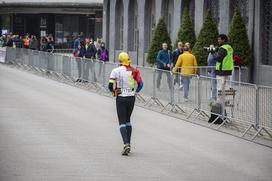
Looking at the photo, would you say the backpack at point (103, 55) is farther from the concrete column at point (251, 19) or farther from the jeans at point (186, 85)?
the jeans at point (186, 85)

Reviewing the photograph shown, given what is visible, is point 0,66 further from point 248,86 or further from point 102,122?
point 248,86

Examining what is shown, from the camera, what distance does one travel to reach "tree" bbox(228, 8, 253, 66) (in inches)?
1292

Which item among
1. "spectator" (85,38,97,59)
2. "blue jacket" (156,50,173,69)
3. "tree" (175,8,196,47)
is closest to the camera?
"blue jacket" (156,50,173,69)

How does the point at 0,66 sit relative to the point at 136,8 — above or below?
below

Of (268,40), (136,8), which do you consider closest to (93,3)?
(136,8)

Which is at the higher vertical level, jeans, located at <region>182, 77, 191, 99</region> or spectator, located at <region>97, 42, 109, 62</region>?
spectator, located at <region>97, 42, 109, 62</region>

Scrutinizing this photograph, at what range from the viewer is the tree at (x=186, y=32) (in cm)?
3800

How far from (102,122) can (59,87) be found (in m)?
12.0

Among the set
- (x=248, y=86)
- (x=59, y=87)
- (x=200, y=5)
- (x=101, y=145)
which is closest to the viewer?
(x=101, y=145)

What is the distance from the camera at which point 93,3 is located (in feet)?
246

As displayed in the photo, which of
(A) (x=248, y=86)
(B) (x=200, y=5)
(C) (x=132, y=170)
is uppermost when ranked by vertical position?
(B) (x=200, y=5)

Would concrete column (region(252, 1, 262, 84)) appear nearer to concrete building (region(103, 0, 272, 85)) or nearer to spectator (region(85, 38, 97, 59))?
concrete building (region(103, 0, 272, 85))

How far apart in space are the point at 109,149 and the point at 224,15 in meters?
21.9

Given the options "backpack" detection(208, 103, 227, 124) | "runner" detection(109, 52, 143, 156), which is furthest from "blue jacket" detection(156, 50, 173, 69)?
"runner" detection(109, 52, 143, 156)
